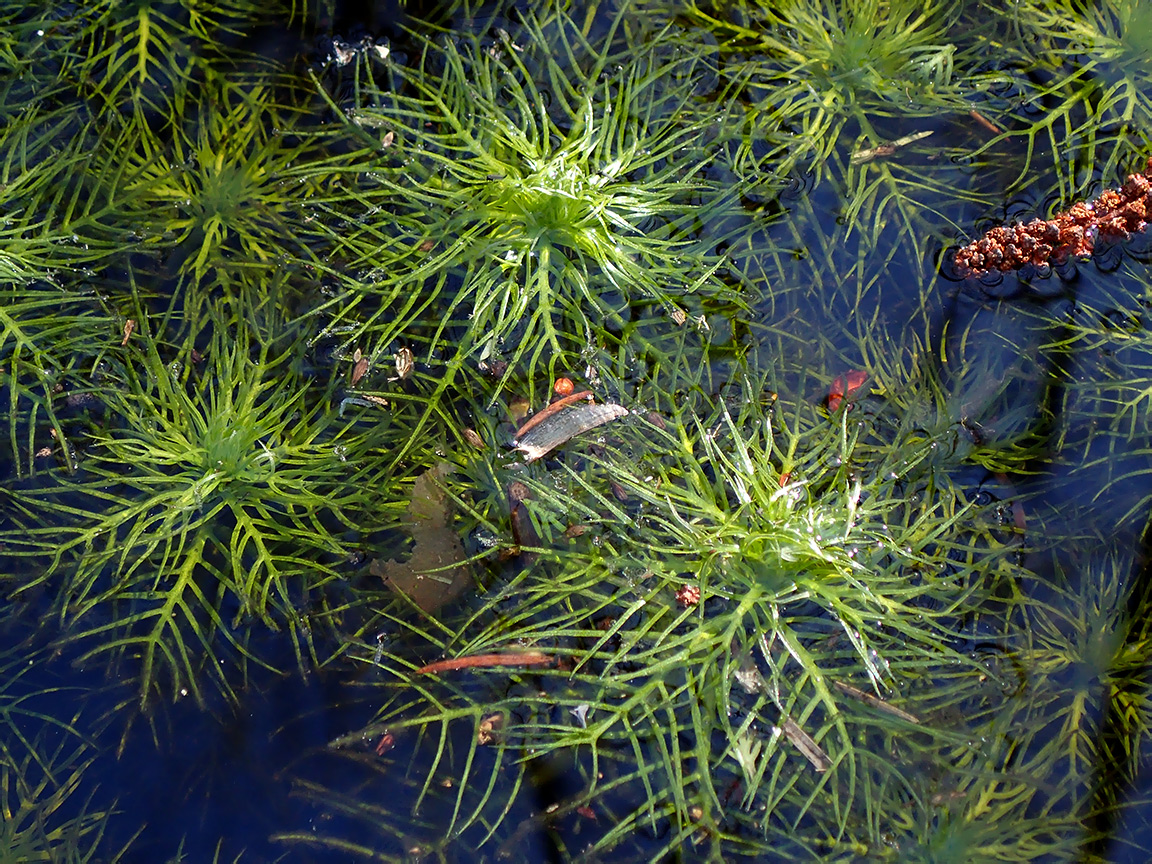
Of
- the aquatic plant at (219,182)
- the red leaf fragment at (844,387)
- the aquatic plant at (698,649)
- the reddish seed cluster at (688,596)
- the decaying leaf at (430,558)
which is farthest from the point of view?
the aquatic plant at (219,182)

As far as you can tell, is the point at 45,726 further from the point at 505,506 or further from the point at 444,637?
the point at 505,506

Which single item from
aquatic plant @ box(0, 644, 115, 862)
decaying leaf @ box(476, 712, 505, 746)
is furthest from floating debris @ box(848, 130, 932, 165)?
aquatic plant @ box(0, 644, 115, 862)

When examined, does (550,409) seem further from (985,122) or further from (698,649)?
(985,122)

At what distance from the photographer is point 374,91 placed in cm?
230

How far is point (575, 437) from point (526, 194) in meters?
0.61

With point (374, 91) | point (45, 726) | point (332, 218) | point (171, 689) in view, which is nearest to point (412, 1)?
point (374, 91)

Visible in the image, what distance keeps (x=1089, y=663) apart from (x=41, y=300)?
9.22ft

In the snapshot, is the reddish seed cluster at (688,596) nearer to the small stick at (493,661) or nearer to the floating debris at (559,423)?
the small stick at (493,661)

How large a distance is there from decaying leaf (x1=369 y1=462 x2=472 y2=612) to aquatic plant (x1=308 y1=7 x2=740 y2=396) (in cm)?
35

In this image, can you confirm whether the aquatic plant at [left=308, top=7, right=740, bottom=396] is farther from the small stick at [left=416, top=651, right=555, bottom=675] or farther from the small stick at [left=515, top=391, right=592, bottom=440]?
the small stick at [left=416, top=651, right=555, bottom=675]

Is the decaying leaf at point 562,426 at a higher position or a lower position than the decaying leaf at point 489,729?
higher

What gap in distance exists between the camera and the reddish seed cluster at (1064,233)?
7.26ft

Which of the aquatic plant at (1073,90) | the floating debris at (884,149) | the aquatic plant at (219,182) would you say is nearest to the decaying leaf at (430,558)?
the aquatic plant at (219,182)

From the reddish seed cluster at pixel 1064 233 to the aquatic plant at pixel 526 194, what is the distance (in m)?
0.69
